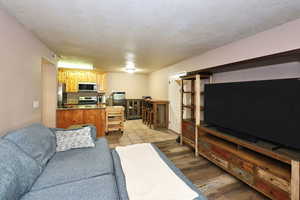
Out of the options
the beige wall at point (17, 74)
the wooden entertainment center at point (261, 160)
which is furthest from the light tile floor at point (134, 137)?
the beige wall at point (17, 74)

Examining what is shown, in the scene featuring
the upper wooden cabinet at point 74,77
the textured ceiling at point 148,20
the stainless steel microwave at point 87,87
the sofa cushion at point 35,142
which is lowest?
the sofa cushion at point 35,142

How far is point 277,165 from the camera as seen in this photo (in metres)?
1.63

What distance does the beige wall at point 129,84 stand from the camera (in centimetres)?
652

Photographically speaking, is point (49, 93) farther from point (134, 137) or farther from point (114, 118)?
point (134, 137)

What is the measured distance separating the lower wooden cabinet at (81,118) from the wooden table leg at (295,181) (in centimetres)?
394

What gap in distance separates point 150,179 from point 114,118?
11.2 ft

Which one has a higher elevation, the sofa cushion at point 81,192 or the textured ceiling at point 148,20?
the textured ceiling at point 148,20

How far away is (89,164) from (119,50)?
2472 mm

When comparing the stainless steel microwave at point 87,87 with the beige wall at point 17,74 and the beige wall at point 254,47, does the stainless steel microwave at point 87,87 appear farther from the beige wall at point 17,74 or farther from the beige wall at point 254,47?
the beige wall at point 254,47

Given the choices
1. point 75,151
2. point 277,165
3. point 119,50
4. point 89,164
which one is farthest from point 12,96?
point 277,165

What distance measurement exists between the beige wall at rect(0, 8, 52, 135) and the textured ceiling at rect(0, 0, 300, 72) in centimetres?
19

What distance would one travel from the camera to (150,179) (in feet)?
4.12

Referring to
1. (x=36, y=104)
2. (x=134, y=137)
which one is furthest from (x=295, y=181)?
(x=36, y=104)

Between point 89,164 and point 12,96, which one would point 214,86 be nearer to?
point 89,164
